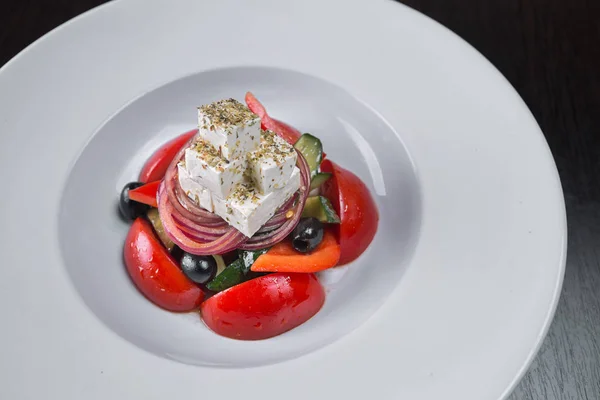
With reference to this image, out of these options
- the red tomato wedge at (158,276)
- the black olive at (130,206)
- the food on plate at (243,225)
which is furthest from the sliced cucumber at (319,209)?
the black olive at (130,206)

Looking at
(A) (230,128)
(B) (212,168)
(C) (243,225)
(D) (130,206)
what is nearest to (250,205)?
(C) (243,225)

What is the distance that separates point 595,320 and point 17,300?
2.28 metres

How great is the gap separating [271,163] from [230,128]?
203mm

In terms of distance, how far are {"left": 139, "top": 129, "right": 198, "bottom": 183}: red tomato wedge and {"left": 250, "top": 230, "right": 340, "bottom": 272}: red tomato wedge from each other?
2.14 feet

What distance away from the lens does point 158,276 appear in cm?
246

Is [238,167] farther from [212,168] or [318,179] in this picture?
[318,179]

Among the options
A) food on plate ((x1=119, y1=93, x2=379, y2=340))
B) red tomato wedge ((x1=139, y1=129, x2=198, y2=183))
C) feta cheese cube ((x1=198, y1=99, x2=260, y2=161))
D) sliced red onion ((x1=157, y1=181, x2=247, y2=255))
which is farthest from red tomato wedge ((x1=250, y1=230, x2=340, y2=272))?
red tomato wedge ((x1=139, y1=129, x2=198, y2=183))

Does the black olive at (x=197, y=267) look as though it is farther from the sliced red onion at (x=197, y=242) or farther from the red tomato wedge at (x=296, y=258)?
the red tomato wedge at (x=296, y=258)

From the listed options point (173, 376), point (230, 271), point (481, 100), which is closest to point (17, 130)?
point (230, 271)

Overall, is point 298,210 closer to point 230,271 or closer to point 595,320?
point 230,271

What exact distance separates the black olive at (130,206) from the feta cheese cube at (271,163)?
0.58 metres

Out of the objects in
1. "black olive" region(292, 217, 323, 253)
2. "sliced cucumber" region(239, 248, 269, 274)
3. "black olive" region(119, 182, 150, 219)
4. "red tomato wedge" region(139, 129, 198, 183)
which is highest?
"red tomato wedge" region(139, 129, 198, 183)

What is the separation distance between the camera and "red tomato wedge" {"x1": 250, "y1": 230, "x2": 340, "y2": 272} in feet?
7.94

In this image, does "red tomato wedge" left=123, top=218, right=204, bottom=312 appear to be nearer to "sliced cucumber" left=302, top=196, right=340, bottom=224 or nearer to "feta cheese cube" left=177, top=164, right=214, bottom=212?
"feta cheese cube" left=177, top=164, right=214, bottom=212
